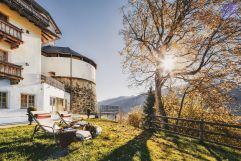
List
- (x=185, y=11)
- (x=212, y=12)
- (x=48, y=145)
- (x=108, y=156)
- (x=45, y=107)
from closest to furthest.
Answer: (x=108, y=156) < (x=48, y=145) < (x=212, y=12) < (x=185, y=11) < (x=45, y=107)

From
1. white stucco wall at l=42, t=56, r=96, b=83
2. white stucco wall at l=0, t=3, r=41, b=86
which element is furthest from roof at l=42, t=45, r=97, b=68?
white stucco wall at l=0, t=3, r=41, b=86

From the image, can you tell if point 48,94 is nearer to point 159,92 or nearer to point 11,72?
point 11,72

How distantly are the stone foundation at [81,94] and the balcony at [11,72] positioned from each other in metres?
12.9

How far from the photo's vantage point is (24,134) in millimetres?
10469

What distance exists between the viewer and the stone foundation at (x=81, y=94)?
104 feet

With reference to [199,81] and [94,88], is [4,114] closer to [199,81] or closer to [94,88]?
[199,81]

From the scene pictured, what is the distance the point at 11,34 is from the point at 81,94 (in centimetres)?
1694

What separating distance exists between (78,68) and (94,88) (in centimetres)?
586

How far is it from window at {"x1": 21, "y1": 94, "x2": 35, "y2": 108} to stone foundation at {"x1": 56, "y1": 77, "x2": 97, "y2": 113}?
1075 cm

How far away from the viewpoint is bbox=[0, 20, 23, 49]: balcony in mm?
16464

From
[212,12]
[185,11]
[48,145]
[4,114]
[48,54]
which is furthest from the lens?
[48,54]

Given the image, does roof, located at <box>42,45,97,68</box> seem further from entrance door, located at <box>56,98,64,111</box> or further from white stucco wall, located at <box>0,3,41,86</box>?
white stucco wall, located at <box>0,3,41,86</box>

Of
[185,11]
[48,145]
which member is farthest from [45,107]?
[185,11]

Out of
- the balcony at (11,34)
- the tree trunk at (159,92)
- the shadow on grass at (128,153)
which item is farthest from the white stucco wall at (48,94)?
the shadow on grass at (128,153)
